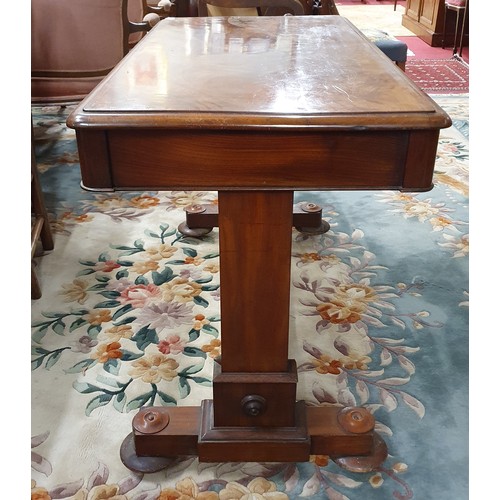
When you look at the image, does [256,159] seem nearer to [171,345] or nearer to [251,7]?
[171,345]

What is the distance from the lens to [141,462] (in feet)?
3.83

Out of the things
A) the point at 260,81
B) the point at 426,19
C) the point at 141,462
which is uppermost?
the point at 260,81

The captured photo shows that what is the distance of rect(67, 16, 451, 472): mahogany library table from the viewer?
810mm

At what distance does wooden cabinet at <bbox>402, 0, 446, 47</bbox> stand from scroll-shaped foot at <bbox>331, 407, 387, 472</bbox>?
4.77m

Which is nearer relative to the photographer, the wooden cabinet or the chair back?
the chair back

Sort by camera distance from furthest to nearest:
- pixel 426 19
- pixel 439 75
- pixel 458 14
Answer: pixel 426 19 → pixel 458 14 → pixel 439 75

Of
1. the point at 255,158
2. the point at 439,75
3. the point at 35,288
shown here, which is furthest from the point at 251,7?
the point at 439,75

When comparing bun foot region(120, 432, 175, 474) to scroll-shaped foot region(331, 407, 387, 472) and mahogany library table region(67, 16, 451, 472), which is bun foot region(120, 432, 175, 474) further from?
scroll-shaped foot region(331, 407, 387, 472)

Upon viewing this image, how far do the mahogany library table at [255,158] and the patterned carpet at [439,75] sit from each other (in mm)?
2669

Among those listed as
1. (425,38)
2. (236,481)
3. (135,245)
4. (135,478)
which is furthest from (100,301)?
(425,38)

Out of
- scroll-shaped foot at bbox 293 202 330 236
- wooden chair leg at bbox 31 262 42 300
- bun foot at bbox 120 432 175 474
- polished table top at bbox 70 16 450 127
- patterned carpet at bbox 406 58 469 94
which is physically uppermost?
polished table top at bbox 70 16 450 127

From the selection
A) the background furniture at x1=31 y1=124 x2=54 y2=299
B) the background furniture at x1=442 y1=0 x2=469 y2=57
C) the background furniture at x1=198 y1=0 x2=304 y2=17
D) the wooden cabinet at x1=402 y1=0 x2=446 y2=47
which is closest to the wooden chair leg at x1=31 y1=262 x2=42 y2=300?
the background furniture at x1=31 y1=124 x2=54 y2=299

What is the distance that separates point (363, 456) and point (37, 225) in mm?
1230

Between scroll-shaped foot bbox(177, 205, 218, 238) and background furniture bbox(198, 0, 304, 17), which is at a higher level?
background furniture bbox(198, 0, 304, 17)
